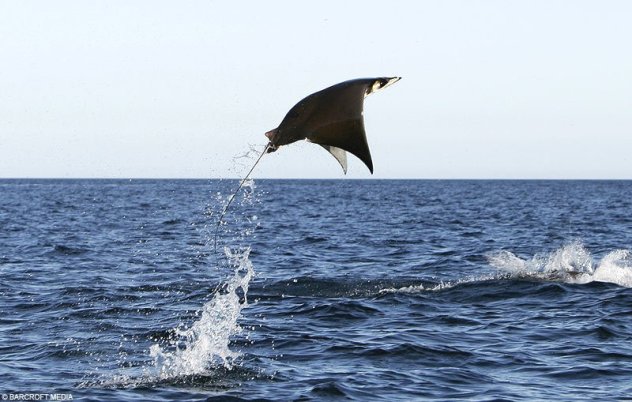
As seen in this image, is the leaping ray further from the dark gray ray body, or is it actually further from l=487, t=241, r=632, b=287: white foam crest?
l=487, t=241, r=632, b=287: white foam crest

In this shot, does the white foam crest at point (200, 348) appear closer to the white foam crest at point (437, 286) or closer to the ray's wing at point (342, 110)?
the ray's wing at point (342, 110)

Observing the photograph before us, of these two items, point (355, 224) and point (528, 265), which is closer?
point (528, 265)

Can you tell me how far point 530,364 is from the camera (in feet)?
39.9

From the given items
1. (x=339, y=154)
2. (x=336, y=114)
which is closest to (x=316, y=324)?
(x=339, y=154)

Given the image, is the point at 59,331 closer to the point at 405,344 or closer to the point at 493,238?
the point at 405,344

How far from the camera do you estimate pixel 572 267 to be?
2164 centimetres

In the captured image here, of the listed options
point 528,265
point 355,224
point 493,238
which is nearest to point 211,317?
point 528,265

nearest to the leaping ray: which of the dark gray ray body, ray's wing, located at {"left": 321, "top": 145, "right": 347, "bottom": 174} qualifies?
the dark gray ray body

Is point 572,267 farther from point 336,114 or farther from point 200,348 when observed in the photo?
point 336,114

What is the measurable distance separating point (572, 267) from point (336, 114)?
43.3 feet

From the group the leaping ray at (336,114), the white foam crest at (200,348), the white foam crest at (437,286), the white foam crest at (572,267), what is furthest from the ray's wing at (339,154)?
the white foam crest at (572,267)

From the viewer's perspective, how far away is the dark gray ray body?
9805 mm

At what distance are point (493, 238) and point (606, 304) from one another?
17.0 m

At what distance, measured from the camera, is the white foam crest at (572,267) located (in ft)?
65.1
